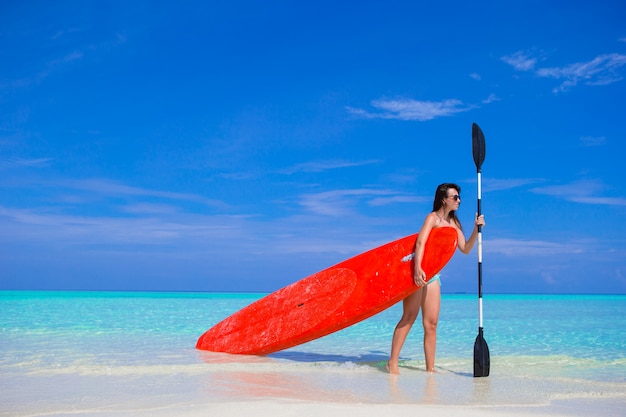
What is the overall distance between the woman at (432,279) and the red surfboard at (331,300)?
0.29 ft

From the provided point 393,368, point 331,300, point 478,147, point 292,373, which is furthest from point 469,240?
point 292,373

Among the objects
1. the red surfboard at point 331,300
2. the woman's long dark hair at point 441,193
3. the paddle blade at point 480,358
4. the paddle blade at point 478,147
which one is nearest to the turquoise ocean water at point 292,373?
the paddle blade at point 480,358

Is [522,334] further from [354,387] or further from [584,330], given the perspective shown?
[354,387]

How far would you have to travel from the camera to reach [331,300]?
17.9 feet

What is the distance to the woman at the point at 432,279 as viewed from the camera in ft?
14.9

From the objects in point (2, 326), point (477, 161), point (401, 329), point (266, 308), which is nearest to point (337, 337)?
point (266, 308)

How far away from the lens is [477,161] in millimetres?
4859

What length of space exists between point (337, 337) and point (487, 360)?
396 centimetres

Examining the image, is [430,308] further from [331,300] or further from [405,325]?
[331,300]

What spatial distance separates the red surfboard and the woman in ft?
0.29

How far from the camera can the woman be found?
179 inches

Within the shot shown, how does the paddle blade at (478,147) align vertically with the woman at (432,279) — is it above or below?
above

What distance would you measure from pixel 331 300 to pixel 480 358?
4.87ft

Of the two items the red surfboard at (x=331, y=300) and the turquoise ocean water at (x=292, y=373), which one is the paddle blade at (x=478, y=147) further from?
the turquoise ocean water at (x=292, y=373)
